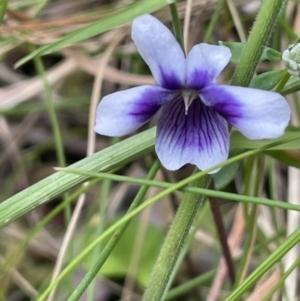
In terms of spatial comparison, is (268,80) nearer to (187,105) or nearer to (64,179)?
(187,105)

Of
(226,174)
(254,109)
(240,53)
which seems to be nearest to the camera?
(254,109)

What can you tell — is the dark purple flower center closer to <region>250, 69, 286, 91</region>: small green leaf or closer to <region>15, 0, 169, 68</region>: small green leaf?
<region>250, 69, 286, 91</region>: small green leaf

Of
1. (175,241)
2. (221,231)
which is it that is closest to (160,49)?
(175,241)

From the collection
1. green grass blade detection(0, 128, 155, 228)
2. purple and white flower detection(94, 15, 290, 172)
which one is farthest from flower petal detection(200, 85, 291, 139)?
green grass blade detection(0, 128, 155, 228)

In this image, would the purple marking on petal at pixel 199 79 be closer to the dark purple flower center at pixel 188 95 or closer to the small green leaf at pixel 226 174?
the dark purple flower center at pixel 188 95

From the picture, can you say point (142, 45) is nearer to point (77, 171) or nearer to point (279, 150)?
point (77, 171)
